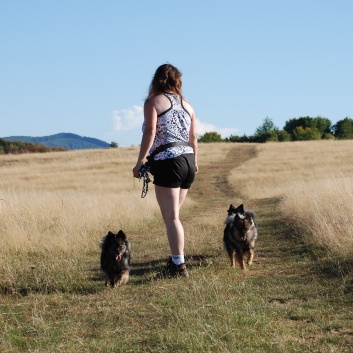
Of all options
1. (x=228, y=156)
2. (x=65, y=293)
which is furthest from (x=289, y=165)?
(x=65, y=293)

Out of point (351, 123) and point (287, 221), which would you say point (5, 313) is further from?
point (351, 123)

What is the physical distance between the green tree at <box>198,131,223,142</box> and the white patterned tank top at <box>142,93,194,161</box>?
75735mm

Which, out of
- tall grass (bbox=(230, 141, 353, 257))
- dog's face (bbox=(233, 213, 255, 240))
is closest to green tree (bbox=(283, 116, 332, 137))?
tall grass (bbox=(230, 141, 353, 257))

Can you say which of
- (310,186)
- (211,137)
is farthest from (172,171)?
(211,137)

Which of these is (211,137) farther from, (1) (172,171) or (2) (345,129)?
(1) (172,171)

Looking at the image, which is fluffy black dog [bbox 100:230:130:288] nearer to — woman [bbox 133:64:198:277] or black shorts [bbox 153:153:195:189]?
woman [bbox 133:64:198:277]

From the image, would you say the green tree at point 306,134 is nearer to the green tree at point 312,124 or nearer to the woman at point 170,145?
the green tree at point 312,124

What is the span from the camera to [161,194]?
6.16 meters

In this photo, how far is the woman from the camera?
6.04 metres

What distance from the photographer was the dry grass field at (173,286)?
4.05m

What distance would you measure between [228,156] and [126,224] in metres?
32.9

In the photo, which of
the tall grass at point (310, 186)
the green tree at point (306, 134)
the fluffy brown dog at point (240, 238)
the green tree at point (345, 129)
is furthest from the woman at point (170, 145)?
the green tree at point (345, 129)

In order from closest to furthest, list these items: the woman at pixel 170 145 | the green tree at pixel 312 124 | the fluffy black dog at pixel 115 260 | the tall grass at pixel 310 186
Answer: the woman at pixel 170 145
the fluffy black dog at pixel 115 260
the tall grass at pixel 310 186
the green tree at pixel 312 124

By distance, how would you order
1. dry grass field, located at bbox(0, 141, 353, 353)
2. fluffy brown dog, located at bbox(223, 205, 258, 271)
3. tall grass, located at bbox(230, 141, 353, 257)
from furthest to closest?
tall grass, located at bbox(230, 141, 353, 257) → fluffy brown dog, located at bbox(223, 205, 258, 271) → dry grass field, located at bbox(0, 141, 353, 353)
